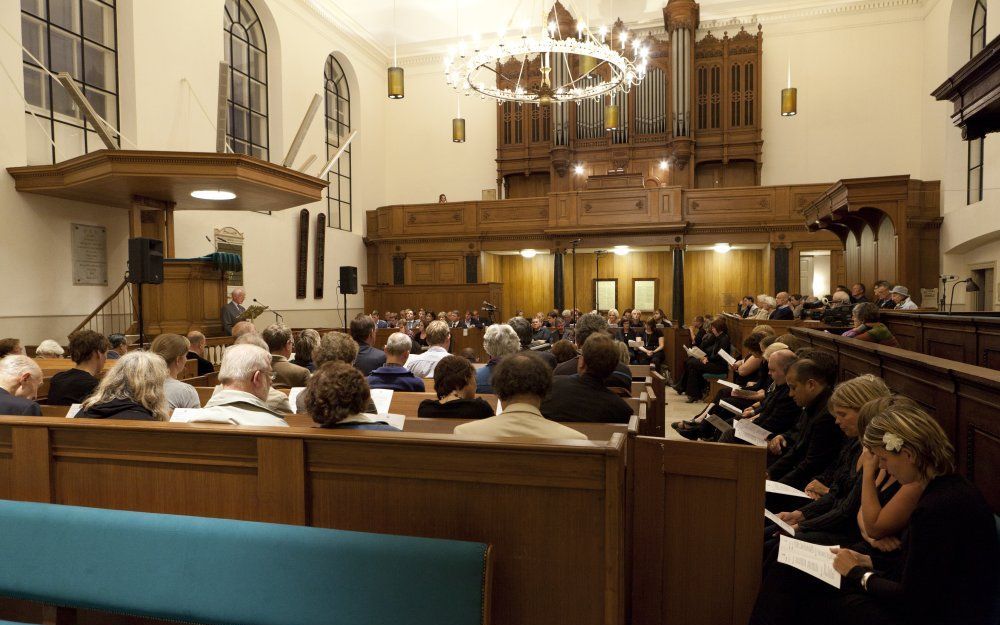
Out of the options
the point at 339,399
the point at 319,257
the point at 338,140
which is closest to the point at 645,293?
the point at 319,257

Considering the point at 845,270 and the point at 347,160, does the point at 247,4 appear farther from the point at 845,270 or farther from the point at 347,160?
the point at 845,270

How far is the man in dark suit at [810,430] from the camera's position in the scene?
288 cm

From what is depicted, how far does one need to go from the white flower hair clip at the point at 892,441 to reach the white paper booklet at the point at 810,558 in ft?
1.27

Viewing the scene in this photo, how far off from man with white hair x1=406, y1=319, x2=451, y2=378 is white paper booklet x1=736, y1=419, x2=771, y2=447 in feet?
8.20

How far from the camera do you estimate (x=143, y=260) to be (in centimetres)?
594

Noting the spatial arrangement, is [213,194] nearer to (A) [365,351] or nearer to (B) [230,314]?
(B) [230,314]

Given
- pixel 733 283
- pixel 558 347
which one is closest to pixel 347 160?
pixel 733 283

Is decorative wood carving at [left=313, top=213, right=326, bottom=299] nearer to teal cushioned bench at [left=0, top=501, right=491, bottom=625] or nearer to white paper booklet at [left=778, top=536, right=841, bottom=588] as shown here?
teal cushioned bench at [left=0, top=501, right=491, bottom=625]

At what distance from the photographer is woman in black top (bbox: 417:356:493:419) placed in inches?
118

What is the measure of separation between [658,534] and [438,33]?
15364mm

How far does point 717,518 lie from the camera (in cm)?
212

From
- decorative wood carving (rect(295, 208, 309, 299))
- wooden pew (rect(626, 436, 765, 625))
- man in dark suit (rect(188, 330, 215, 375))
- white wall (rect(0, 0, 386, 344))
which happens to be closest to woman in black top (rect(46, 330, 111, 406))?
man in dark suit (rect(188, 330, 215, 375))

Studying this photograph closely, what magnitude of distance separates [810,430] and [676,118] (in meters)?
12.0

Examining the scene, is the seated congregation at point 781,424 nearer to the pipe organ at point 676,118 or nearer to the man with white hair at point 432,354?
the man with white hair at point 432,354
